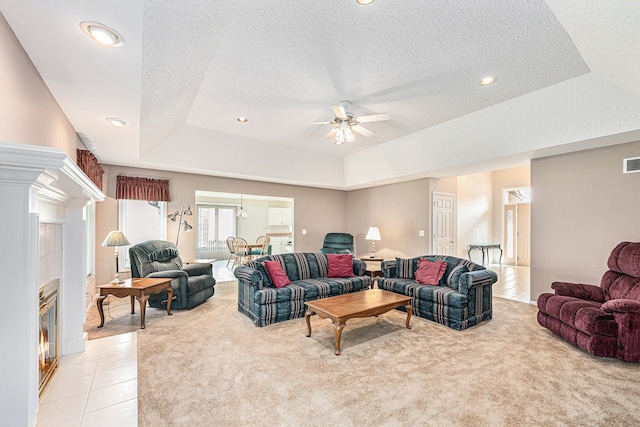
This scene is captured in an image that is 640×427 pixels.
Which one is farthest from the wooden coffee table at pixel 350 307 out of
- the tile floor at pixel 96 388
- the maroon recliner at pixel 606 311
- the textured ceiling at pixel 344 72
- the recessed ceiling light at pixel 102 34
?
the recessed ceiling light at pixel 102 34

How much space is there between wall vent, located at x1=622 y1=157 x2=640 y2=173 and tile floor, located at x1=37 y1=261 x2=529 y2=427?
585cm

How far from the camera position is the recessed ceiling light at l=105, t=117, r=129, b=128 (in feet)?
9.91

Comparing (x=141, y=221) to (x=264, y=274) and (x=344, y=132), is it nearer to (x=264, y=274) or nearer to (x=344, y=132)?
(x=264, y=274)

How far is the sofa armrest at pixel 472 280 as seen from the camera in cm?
352

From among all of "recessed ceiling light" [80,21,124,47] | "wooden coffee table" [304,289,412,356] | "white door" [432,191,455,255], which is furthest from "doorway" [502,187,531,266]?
"recessed ceiling light" [80,21,124,47]

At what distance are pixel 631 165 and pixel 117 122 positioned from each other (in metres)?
6.28

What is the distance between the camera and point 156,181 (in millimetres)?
5461

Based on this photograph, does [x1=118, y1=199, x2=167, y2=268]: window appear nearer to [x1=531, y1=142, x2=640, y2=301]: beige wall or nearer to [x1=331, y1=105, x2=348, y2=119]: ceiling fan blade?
[x1=331, y1=105, x2=348, y2=119]: ceiling fan blade

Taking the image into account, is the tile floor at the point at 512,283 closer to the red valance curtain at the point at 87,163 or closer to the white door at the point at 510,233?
the white door at the point at 510,233

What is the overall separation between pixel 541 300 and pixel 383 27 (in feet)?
11.7

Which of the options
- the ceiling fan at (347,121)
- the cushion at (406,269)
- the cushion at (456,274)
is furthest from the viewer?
the cushion at (406,269)

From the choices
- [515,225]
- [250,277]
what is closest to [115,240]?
[250,277]

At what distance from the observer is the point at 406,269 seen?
4590 millimetres

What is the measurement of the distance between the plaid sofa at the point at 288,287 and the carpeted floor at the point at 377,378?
9.6 inches
